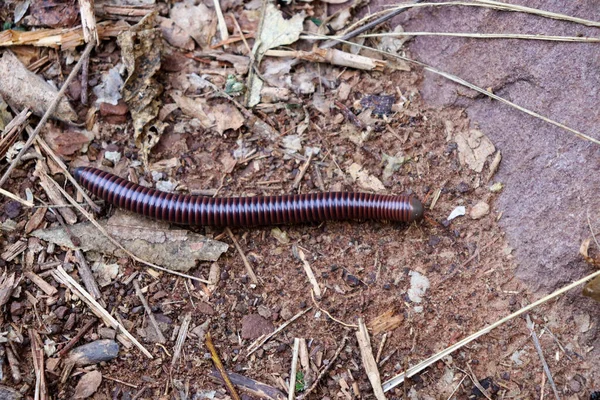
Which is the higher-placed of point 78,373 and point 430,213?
point 430,213

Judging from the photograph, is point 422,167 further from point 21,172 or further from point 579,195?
point 21,172

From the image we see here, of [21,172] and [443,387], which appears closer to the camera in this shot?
[443,387]

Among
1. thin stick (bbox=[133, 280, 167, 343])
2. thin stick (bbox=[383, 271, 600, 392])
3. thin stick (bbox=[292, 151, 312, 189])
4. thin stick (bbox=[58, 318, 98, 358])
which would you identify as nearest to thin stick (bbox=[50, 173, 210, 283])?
thin stick (bbox=[133, 280, 167, 343])

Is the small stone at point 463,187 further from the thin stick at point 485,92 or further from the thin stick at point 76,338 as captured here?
the thin stick at point 76,338

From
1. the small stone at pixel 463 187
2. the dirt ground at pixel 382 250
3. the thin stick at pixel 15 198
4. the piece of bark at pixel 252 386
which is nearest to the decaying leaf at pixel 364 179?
the dirt ground at pixel 382 250

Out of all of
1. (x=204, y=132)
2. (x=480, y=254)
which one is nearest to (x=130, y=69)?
(x=204, y=132)

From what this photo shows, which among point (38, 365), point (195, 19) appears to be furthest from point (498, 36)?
point (38, 365)

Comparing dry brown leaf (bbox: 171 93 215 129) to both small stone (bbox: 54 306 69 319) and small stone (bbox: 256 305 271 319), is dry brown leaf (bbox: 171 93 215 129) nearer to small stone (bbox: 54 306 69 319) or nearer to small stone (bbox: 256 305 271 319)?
small stone (bbox: 256 305 271 319)
